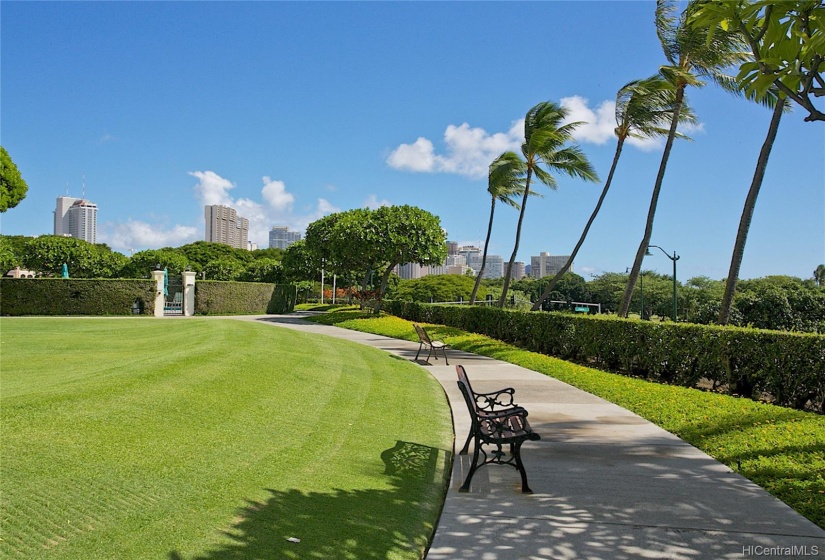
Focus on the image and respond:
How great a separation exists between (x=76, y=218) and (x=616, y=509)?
14992cm

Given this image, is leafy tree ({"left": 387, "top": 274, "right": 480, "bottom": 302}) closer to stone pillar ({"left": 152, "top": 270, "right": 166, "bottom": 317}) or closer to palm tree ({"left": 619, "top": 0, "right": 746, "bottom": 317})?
stone pillar ({"left": 152, "top": 270, "right": 166, "bottom": 317})

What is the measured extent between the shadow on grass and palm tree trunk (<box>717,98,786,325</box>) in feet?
32.9

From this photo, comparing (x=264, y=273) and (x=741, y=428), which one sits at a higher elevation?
(x=264, y=273)

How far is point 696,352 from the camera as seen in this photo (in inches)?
439

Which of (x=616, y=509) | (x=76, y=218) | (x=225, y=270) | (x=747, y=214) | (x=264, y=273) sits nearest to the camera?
(x=616, y=509)

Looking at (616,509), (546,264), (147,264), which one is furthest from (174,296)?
(546,264)

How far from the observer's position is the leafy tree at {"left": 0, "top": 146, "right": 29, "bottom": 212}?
3322 cm

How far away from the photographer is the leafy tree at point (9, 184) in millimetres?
33219

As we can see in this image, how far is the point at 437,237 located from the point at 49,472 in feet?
97.2

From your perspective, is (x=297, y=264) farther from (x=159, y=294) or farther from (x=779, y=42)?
(x=779, y=42)

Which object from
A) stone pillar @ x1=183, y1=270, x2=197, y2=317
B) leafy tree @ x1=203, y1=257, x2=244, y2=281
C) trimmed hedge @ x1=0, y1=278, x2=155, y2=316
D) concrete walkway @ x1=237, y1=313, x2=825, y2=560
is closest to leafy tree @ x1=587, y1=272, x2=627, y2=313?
leafy tree @ x1=203, y1=257, x2=244, y2=281

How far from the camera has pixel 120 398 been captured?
5965 mm

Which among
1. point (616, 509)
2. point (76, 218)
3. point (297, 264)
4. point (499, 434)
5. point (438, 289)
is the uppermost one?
point (76, 218)

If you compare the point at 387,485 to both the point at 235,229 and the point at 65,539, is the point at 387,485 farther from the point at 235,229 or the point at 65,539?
the point at 235,229
